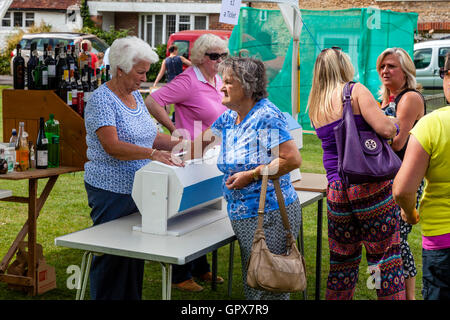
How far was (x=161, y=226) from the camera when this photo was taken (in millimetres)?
2877

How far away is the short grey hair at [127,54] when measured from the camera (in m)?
3.10

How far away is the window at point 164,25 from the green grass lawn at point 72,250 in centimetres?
1986

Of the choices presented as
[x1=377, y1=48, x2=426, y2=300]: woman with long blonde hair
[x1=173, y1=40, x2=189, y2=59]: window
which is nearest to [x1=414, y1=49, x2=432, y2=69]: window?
[x1=173, y1=40, x2=189, y2=59]: window

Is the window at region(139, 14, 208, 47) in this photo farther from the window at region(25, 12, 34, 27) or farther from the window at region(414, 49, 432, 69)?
the window at region(414, 49, 432, 69)

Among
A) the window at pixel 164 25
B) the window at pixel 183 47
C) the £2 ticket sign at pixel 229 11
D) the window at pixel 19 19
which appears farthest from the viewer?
the window at pixel 19 19

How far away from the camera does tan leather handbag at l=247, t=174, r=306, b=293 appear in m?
2.70

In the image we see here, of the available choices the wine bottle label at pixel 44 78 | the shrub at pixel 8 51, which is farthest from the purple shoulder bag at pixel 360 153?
the shrub at pixel 8 51

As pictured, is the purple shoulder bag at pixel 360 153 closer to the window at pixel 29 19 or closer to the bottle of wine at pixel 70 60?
the bottle of wine at pixel 70 60

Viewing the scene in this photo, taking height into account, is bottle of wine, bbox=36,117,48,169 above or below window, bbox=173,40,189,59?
below

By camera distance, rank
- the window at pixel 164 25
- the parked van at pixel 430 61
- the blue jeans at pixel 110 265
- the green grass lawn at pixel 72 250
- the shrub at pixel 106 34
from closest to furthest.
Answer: the blue jeans at pixel 110 265 → the green grass lawn at pixel 72 250 → the parked van at pixel 430 61 → the shrub at pixel 106 34 → the window at pixel 164 25

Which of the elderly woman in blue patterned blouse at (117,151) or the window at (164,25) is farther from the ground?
the window at (164,25)

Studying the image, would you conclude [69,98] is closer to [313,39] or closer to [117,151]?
[117,151]

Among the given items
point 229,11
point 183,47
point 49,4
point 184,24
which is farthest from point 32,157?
point 49,4
